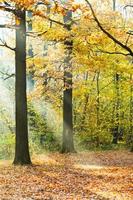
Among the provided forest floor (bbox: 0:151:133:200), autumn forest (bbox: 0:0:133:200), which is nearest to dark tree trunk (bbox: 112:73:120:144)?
autumn forest (bbox: 0:0:133:200)

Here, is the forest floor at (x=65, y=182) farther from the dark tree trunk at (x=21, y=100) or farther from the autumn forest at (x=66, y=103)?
the dark tree trunk at (x=21, y=100)

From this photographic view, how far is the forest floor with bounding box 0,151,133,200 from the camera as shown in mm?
10922

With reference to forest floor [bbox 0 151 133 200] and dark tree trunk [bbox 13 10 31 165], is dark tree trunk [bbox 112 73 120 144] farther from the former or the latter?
dark tree trunk [bbox 13 10 31 165]

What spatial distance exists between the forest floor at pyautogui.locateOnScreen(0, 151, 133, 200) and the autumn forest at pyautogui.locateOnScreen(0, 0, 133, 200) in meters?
0.03

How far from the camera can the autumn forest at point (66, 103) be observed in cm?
1246

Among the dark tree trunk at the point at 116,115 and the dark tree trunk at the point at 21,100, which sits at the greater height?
the dark tree trunk at the point at 21,100

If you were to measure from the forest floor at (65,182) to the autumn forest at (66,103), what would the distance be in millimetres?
28

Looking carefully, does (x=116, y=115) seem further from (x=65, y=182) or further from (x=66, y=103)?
(x=65, y=182)

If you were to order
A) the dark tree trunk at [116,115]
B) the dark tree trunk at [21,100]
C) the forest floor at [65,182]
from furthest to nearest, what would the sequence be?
the dark tree trunk at [116,115] < the dark tree trunk at [21,100] < the forest floor at [65,182]

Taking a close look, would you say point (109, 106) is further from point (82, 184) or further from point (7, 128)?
point (82, 184)

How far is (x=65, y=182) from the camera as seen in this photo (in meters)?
12.8

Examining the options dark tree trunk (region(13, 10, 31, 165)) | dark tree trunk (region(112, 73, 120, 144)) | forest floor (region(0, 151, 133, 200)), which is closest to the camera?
forest floor (region(0, 151, 133, 200))

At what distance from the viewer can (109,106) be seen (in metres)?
30.9

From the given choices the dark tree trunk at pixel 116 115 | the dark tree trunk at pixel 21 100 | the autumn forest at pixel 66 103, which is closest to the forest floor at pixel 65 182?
the autumn forest at pixel 66 103
